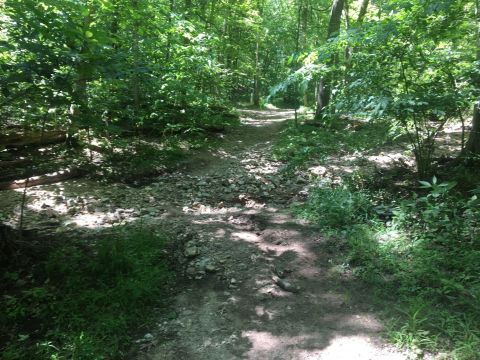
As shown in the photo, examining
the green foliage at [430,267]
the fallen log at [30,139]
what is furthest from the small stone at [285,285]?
the fallen log at [30,139]

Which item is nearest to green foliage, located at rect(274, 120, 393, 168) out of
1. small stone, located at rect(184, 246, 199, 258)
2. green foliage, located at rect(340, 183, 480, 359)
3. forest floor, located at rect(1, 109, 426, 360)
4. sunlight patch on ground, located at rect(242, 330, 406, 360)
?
forest floor, located at rect(1, 109, 426, 360)

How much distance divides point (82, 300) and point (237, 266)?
6.36 feet

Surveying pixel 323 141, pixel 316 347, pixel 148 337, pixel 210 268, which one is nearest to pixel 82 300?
pixel 148 337

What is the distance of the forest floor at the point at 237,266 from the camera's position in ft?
10.9

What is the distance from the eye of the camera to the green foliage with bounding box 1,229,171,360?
3.13 m

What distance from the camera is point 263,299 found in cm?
398

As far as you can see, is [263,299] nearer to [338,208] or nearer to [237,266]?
[237,266]

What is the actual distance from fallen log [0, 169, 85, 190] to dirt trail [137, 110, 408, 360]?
2.77 metres

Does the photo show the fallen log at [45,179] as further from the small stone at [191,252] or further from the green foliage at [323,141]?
the green foliage at [323,141]

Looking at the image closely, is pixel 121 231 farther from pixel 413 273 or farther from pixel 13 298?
pixel 413 273

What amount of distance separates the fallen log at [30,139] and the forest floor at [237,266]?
1.30 metres

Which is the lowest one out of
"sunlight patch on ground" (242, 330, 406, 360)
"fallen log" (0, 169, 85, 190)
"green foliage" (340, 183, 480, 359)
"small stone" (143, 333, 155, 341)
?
"small stone" (143, 333, 155, 341)

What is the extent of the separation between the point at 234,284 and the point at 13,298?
2461mm

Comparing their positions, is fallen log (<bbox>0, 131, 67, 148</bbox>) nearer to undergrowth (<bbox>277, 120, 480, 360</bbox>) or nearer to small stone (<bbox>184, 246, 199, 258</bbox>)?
small stone (<bbox>184, 246, 199, 258</bbox>)
